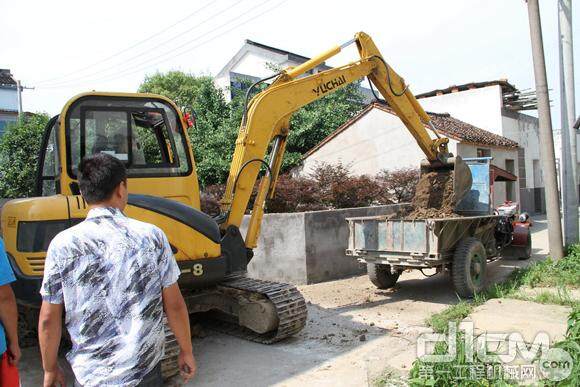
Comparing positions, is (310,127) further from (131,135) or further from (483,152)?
(131,135)

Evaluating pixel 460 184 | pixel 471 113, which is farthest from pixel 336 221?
pixel 471 113

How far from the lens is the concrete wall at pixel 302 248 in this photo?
29.2ft

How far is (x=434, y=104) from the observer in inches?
931

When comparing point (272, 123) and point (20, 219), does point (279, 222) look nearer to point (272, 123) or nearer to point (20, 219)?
point (272, 123)

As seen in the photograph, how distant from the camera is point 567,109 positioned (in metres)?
9.73

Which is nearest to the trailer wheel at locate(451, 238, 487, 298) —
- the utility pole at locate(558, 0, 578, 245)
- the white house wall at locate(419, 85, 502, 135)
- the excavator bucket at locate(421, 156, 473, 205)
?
the excavator bucket at locate(421, 156, 473, 205)

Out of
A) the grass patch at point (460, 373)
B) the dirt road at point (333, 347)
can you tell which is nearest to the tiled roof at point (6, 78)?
the dirt road at point (333, 347)

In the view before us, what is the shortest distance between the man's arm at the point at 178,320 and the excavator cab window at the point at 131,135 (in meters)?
2.97

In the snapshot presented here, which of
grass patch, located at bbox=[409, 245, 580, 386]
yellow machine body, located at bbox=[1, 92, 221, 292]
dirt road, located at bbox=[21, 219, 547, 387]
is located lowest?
dirt road, located at bbox=[21, 219, 547, 387]

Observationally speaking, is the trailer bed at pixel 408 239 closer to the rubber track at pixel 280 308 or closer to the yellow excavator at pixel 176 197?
the yellow excavator at pixel 176 197

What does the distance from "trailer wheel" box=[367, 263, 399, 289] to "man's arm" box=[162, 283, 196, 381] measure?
600 centimetres

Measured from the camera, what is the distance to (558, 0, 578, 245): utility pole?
31.5ft

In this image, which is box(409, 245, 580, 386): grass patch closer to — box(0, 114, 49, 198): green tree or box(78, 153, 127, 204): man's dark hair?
box(78, 153, 127, 204): man's dark hair

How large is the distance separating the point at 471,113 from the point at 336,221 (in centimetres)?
1465
